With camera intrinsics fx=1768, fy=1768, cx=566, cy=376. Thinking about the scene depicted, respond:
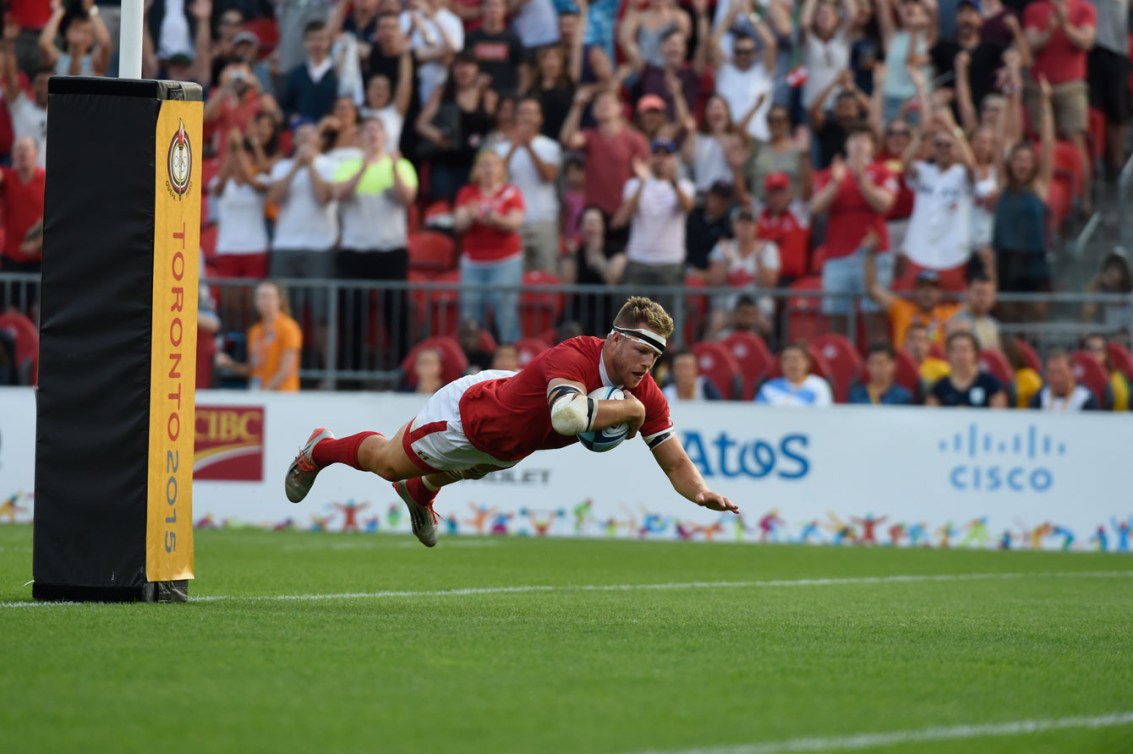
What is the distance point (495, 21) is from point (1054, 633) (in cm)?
1297

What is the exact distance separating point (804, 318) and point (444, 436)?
9.16 m

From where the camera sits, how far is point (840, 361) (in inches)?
696

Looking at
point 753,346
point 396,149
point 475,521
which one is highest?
point 396,149

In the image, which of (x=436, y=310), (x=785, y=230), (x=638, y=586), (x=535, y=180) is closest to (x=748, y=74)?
(x=785, y=230)

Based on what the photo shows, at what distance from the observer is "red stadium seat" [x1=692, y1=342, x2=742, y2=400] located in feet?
57.1

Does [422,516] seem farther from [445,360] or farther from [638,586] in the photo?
[445,360]

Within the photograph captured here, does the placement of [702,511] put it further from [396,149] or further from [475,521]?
[396,149]

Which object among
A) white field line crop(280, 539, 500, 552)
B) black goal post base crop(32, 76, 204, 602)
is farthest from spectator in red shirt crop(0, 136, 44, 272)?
black goal post base crop(32, 76, 204, 602)

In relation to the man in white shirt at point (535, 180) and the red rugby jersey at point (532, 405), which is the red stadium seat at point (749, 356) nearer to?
the man in white shirt at point (535, 180)

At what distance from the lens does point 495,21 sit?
20.3 meters

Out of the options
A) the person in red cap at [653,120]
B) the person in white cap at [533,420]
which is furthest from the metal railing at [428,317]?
the person in white cap at [533,420]

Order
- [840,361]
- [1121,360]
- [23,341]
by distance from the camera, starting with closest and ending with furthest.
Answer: [23,341]
[1121,360]
[840,361]

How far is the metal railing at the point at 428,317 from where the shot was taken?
17891mm

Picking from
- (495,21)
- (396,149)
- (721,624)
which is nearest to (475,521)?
(396,149)
